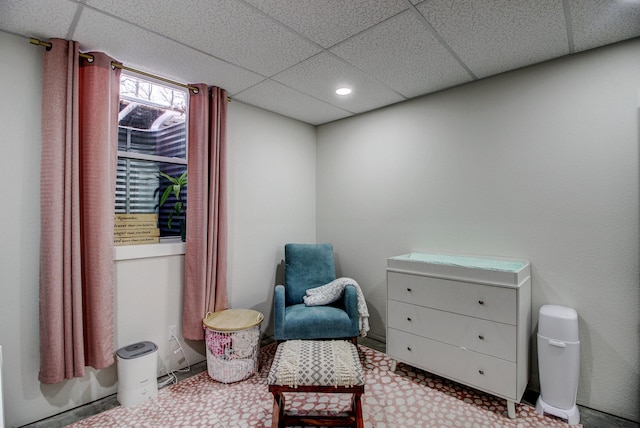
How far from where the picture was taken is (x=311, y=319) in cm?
260

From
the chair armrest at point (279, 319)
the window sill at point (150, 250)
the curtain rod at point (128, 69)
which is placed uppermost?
the curtain rod at point (128, 69)

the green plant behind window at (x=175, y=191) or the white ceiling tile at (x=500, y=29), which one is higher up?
the white ceiling tile at (x=500, y=29)

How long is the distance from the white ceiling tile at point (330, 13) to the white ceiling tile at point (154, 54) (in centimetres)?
71

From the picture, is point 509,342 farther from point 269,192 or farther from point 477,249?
point 269,192

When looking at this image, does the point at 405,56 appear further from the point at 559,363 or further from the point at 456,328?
the point at 559,363

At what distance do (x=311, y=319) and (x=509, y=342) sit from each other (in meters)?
1.41

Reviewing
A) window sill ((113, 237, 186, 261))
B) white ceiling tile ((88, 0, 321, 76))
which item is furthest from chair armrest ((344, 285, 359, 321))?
white ceiling tile ((88, 0, 321, 76))

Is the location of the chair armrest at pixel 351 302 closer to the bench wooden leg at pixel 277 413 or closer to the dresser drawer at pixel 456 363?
the dresser drawer at pixel 456 363

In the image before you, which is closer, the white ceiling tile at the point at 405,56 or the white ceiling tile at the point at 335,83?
the white ceiling tile at the point at 405,56

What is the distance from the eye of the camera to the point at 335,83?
2582mm

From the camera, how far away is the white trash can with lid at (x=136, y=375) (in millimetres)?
2146

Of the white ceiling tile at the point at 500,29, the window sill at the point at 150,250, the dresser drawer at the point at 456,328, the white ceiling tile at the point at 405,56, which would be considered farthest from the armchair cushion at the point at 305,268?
the white ceiling tile at the point at 500,29

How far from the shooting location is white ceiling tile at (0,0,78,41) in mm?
1609

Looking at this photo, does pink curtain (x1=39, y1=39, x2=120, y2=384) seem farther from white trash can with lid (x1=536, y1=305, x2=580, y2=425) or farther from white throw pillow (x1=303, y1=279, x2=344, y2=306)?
white trash can with lid (x1=536, y1=305, x2=580, y2=425)
